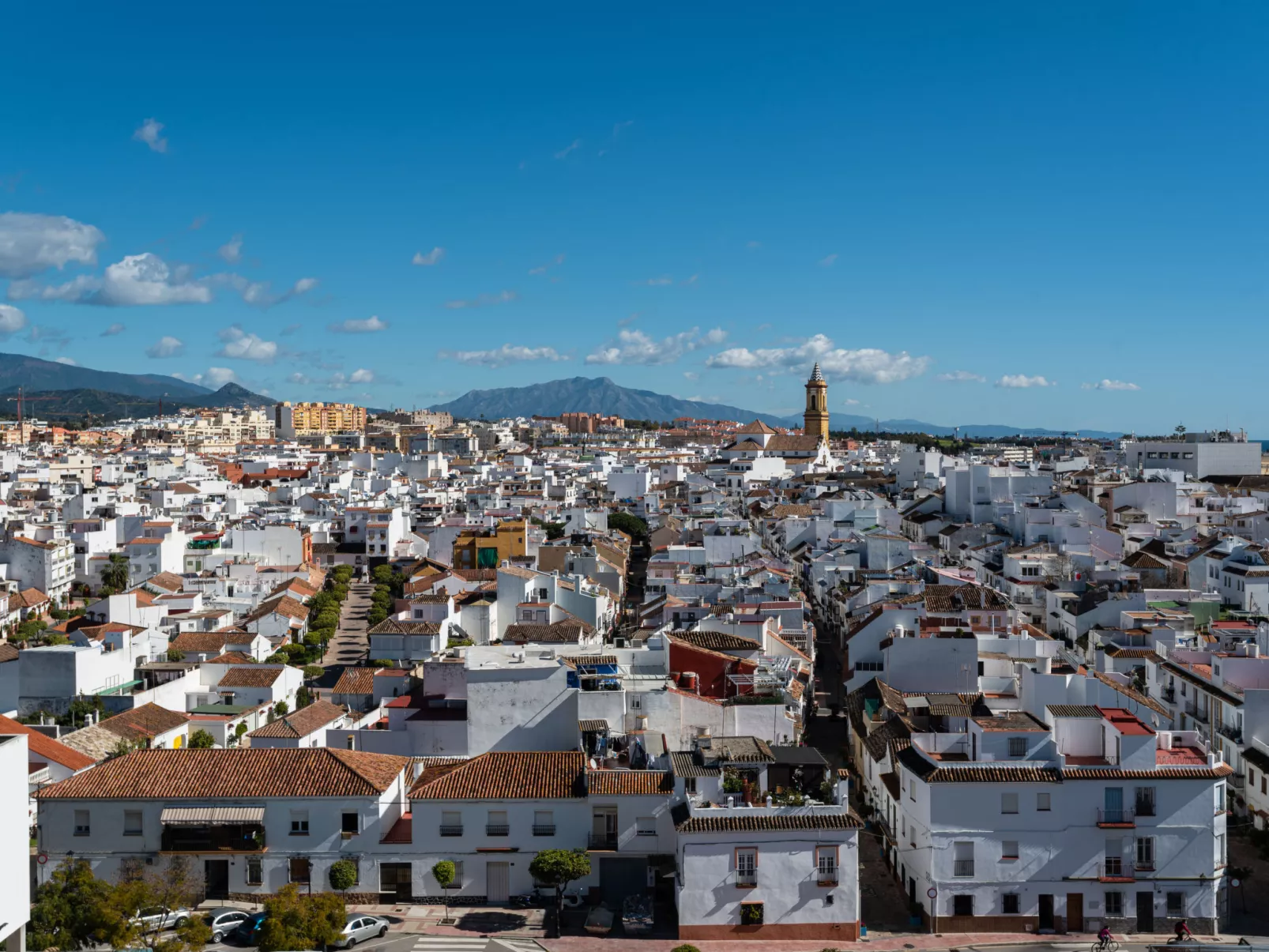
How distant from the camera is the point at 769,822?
15219mm

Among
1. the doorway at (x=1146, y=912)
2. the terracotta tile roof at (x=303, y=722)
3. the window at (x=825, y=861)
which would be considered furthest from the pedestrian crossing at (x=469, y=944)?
the doorway at (x=1146, y=912)

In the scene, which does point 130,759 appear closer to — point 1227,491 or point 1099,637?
point 1099,637

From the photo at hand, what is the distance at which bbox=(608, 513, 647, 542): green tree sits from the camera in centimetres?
5251

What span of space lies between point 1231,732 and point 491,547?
27857 mm

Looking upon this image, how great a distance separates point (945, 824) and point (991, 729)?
5.51ft

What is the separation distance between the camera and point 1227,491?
179 ft

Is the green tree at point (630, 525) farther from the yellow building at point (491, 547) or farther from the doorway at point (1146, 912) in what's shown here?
the doorway at point (1146, 912)

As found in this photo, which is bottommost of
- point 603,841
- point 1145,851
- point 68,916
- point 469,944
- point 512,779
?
point 469,944

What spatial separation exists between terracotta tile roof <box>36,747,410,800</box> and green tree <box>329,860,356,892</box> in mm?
897

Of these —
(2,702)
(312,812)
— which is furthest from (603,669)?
(2,702)

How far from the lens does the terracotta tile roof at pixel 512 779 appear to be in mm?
16156

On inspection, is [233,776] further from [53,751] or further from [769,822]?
[769,822]

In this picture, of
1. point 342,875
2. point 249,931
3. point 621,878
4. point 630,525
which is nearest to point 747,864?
point 621,878

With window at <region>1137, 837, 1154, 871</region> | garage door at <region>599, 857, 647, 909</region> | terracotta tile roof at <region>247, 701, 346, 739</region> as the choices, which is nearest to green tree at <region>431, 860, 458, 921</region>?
garage door at <region>599, 857, 647, 909</region>
